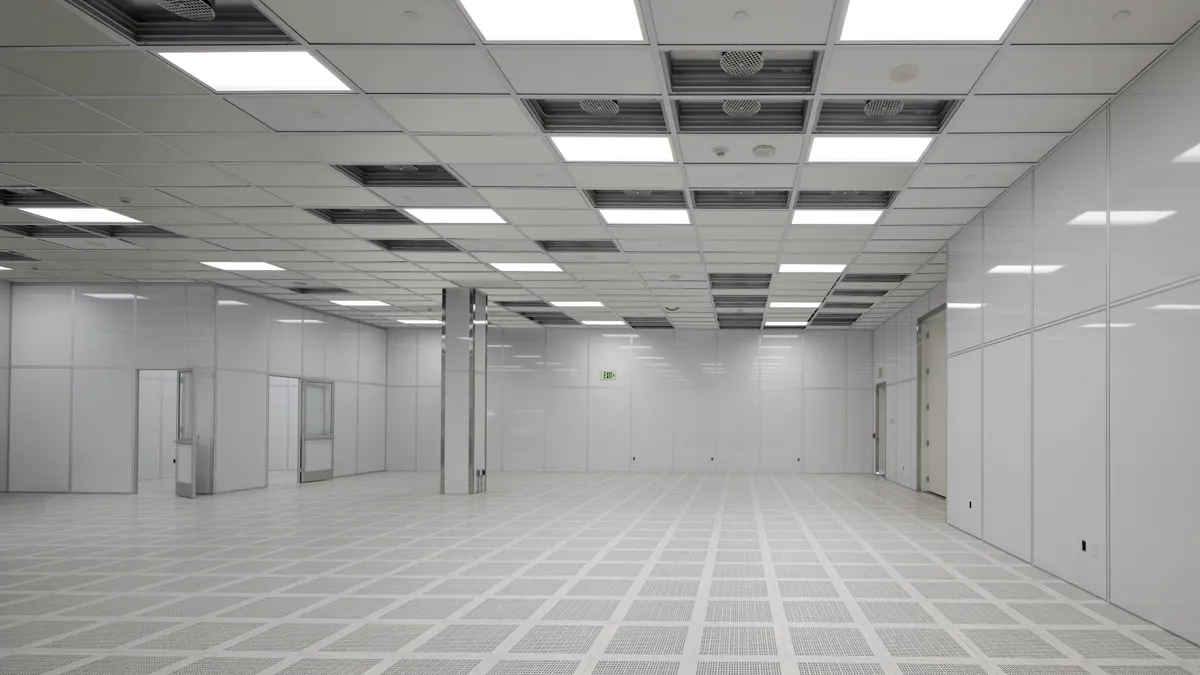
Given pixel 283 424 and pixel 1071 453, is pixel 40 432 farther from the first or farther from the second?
pixel 1071 453

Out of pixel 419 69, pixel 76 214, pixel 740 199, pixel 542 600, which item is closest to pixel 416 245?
pixel 76 214

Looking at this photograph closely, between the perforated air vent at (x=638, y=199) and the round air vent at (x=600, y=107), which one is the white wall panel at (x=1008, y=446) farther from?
the round air vent at (x=600, y=107)

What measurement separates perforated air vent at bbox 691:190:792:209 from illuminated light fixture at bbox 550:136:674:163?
2.02 metres

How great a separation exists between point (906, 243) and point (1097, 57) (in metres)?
7.49

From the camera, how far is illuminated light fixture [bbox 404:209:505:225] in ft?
40.9

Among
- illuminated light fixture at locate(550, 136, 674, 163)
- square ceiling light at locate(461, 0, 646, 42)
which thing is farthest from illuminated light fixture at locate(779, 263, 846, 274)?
square ceiling light at locate(461, 0, 646, 42)

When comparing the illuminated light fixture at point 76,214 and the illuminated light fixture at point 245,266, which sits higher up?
the illuminated light fixture at point 76,214

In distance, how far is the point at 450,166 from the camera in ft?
33.6

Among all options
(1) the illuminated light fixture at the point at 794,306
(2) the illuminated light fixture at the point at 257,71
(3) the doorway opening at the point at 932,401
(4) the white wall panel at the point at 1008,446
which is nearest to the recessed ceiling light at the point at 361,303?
(1) the illuminated light fixture at the point at 794,306

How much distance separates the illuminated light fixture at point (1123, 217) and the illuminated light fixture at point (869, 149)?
1.69m

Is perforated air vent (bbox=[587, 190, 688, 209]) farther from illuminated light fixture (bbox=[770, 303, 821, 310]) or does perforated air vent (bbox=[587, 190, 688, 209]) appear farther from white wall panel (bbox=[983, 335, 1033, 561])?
illuminated light fixture (bbox=[770, 303, 821, 310])

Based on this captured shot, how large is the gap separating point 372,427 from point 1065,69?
970 inches

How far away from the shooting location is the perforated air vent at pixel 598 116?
27.7 feet

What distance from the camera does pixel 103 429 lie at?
19.7 meters
